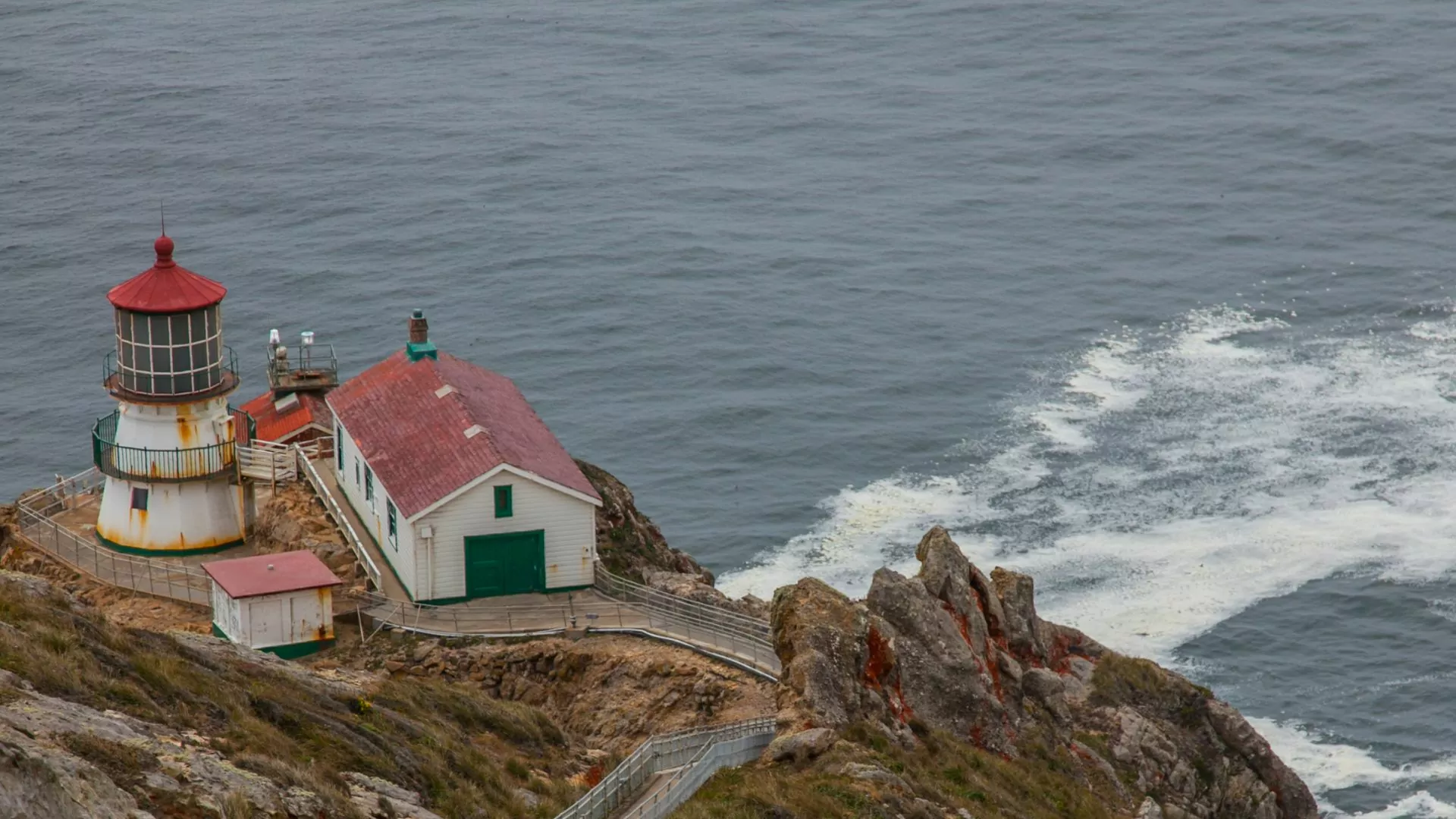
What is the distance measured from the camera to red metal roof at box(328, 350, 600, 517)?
41531 millimetres

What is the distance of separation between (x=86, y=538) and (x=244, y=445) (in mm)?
4667

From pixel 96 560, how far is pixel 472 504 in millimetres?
10954

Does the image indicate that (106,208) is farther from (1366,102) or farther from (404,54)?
(1366,102)

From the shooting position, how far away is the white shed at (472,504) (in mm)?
41312

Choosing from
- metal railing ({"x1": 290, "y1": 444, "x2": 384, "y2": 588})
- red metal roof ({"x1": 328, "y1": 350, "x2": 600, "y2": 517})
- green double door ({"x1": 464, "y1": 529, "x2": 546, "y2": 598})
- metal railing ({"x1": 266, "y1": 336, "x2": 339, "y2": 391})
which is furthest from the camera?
metal railing ({"x1": 266, "y1": 336, "x2": 339, "y2": 391})

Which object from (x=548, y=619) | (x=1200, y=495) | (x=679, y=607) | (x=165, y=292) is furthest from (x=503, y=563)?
(x=1200, y=495)

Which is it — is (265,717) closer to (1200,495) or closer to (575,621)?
(575,621)

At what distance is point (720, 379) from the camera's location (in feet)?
283

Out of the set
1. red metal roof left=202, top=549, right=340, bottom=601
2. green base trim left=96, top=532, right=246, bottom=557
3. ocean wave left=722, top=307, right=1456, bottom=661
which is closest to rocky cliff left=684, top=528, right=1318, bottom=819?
red metal roof left=202, top=549, right=340, bottom=601

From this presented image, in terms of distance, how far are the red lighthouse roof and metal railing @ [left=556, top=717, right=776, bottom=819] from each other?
17665 millimetres

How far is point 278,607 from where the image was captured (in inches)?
1581

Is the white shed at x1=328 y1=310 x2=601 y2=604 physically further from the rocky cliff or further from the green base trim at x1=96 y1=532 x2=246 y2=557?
the rocky cliff

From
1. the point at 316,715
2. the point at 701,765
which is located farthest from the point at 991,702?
the point at 316,715

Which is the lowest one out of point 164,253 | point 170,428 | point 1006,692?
point 1006,692
